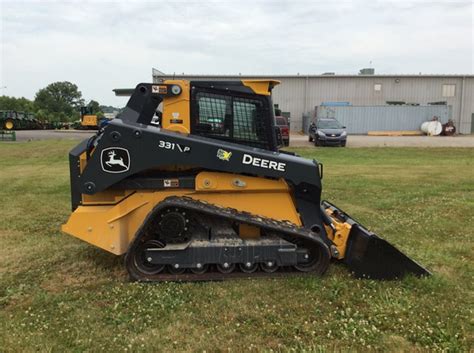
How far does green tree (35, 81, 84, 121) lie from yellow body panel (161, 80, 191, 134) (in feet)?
351

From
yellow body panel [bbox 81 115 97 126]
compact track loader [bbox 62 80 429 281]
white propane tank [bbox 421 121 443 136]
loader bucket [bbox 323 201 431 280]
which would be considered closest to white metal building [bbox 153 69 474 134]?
white propane tank [bbox 421 121 443 136]

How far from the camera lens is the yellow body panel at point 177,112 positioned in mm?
5008

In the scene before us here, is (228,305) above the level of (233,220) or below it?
below

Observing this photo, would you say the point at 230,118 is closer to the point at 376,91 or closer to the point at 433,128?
the point at 433,128

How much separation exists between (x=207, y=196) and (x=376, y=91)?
134ft

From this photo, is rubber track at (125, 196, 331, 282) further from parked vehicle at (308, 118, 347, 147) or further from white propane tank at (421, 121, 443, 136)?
white propane tank at (421, 121, 443, 136)

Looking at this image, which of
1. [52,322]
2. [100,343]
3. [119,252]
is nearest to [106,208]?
[119,252]

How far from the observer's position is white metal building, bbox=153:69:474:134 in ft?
138

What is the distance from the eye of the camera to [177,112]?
502 cm

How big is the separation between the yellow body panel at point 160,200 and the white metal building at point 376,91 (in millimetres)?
37922

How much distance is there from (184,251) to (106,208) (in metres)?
1.02

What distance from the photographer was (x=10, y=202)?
917cm

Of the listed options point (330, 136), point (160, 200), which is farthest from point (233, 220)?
point (330, 136)

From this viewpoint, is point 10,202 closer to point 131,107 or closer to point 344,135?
point 131,107
